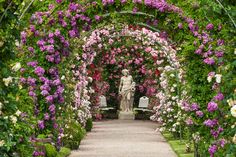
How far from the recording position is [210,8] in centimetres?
859

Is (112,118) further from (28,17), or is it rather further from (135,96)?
(28,17)

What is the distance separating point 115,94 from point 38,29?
65.0ft

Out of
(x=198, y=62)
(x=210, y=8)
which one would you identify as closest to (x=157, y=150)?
(x=198, y=62)

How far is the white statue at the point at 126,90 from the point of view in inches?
1248

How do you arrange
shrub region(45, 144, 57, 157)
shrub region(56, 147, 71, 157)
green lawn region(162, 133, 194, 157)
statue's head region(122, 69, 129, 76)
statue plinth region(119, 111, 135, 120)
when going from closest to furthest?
shrub region(45, 144, 57, 157), shrub region(56, 147, 71, 157), green lawn region(162, 133, 194, 157), statue's head region(122, 69, 129, 76), statue plinth region(119, 111, 135, 120)

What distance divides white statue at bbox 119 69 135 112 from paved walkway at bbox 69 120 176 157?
534 centimetres

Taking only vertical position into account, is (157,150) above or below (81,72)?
below

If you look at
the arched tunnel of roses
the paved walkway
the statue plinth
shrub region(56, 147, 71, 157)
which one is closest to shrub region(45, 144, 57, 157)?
shrub region(56, 147, 71, 157)

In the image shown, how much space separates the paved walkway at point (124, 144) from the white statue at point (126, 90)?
17.5 feet

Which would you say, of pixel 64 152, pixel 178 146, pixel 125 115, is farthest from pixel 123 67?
pixel 64 152

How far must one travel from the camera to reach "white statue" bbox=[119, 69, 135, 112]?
104 ft

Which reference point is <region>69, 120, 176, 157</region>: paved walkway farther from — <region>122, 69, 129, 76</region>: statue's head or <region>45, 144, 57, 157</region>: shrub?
<region>122, 69, 129, 76</region>: statue's head

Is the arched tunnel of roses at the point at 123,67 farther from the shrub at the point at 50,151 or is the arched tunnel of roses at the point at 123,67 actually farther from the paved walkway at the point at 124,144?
the shrub at the point at 50,151

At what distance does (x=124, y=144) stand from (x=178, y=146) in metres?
1.44
